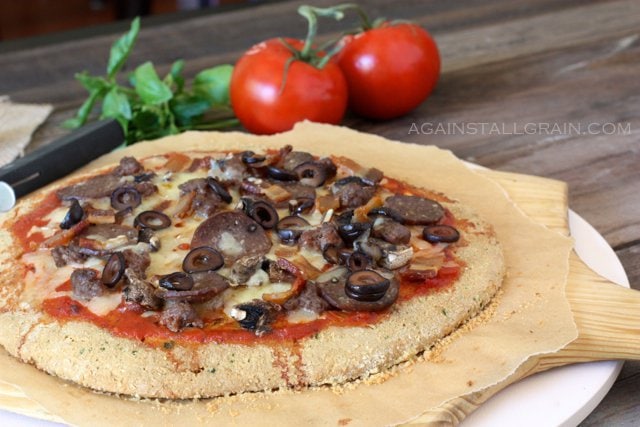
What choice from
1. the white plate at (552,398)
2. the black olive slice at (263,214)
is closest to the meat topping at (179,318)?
the black olive slice at (263,214)

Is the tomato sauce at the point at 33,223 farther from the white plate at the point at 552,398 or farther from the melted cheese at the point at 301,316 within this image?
the white plate at the point at 552,398

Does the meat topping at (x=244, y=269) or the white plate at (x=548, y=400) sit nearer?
the white plate at (x=548, y=400)

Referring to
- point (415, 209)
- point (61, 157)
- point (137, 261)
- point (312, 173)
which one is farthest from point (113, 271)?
point (61, 157)

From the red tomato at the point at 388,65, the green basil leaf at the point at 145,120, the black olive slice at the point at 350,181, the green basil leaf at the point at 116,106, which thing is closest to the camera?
the black olive slice at the point at 350,181

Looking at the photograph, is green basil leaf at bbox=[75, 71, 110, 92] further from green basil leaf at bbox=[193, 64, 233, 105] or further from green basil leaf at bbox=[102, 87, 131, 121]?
green basil leaf at bbox=[193, 64, 233, 105]

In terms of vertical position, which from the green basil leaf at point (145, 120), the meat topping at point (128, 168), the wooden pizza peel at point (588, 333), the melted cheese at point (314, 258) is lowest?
the green basil leaf at point (145, 120)

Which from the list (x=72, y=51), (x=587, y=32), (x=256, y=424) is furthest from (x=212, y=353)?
(x=587, y=32)

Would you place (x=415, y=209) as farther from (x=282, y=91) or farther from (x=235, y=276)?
(x=282, y=91)
